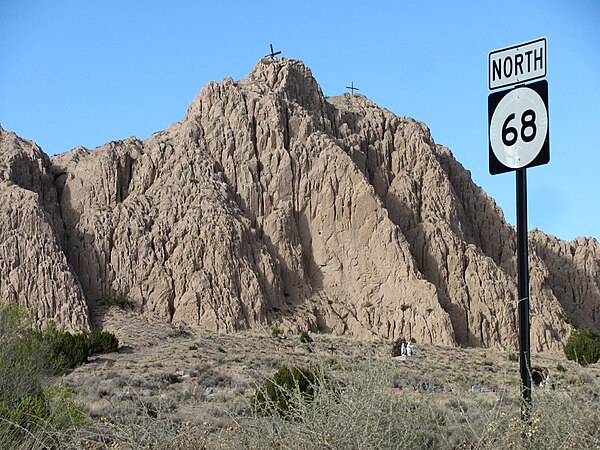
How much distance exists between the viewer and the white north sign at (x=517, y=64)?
6.18m

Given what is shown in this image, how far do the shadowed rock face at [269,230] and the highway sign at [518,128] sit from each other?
3962 cm

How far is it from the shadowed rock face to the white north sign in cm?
3967

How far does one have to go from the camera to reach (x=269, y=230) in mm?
51812

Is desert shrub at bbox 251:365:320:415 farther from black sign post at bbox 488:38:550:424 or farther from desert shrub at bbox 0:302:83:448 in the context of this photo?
desert shrub at bbox 0:302:83:448

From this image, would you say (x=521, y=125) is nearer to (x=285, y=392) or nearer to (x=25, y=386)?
(x=285, y=392)

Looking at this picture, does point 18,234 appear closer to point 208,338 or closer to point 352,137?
point 208,338

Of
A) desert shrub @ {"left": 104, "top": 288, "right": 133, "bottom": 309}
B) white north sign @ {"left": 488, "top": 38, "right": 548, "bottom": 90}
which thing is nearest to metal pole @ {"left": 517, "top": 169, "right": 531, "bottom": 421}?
white north sign @ {"left": 488, "top": 38, "right": 548, "bottom": 90}

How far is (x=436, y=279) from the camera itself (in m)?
51.7

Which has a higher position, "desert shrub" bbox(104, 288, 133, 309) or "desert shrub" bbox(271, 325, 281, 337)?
"desert shrub" bbox(104, 288, 133, 309)

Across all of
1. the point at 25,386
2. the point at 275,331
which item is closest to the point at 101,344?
the point at 275,331

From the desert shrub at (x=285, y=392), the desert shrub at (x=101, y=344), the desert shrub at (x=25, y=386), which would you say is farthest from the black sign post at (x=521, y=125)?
the desert shrub at (x=101, y=344)

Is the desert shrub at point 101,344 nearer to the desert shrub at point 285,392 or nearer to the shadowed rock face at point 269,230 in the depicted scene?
the shadowed rock face at point 269,230

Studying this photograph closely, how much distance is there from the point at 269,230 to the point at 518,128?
1800 inches

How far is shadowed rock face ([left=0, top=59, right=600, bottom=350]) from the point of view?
153 ft
